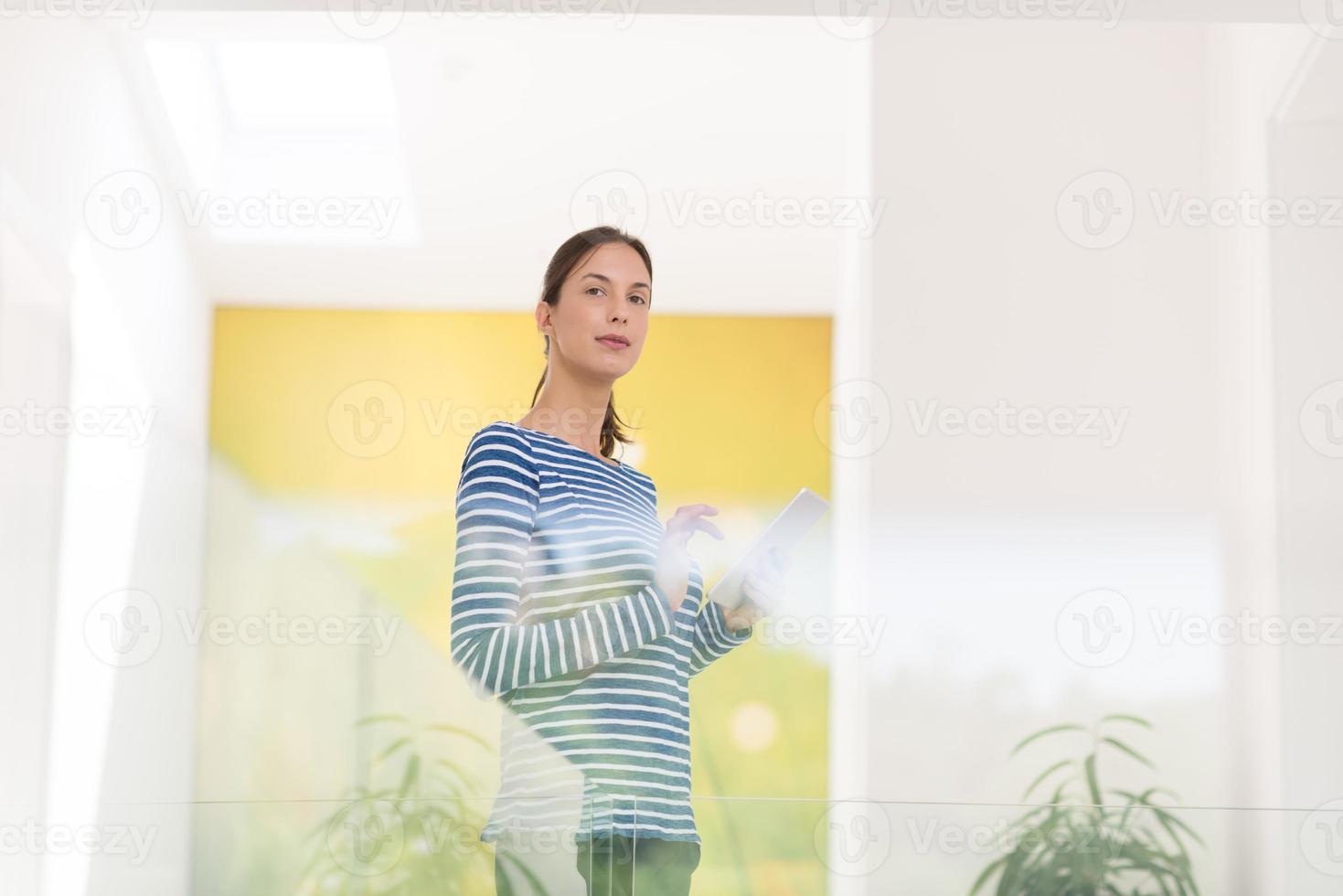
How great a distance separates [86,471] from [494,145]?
42.9 inches

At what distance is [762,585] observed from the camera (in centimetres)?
169

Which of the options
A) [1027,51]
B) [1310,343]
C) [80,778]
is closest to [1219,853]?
[1310,343]

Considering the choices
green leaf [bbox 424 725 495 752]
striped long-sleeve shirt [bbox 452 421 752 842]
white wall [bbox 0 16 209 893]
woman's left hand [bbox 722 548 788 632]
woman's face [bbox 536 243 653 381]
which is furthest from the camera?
green leaf [bbox 424 725 495 752]

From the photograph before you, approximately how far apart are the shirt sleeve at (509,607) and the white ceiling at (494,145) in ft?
4.08

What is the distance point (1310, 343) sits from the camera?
230 cm

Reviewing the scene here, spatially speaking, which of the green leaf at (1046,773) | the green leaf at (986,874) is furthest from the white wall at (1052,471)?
the green leaf at (986,874)

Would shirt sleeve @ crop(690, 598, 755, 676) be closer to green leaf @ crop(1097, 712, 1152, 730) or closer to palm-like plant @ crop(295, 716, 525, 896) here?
palm-like plant @ crop(295, 716, 525, 896)

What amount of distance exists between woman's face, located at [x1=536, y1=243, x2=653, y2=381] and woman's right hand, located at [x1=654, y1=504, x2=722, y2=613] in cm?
25

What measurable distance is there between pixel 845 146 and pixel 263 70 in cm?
128

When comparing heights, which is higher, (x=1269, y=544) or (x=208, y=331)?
(x=208, y=331)

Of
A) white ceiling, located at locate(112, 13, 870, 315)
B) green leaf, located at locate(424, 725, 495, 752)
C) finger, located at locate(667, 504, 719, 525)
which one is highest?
white ceiling, located at locate(112, 13, 870, 315)

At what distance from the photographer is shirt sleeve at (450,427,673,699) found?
1.57m

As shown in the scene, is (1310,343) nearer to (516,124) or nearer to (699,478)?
(699,478)

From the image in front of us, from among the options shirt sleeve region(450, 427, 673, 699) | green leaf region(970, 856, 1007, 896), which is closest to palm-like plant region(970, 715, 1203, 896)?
green leaf region(970, 856, 1007, 896)
